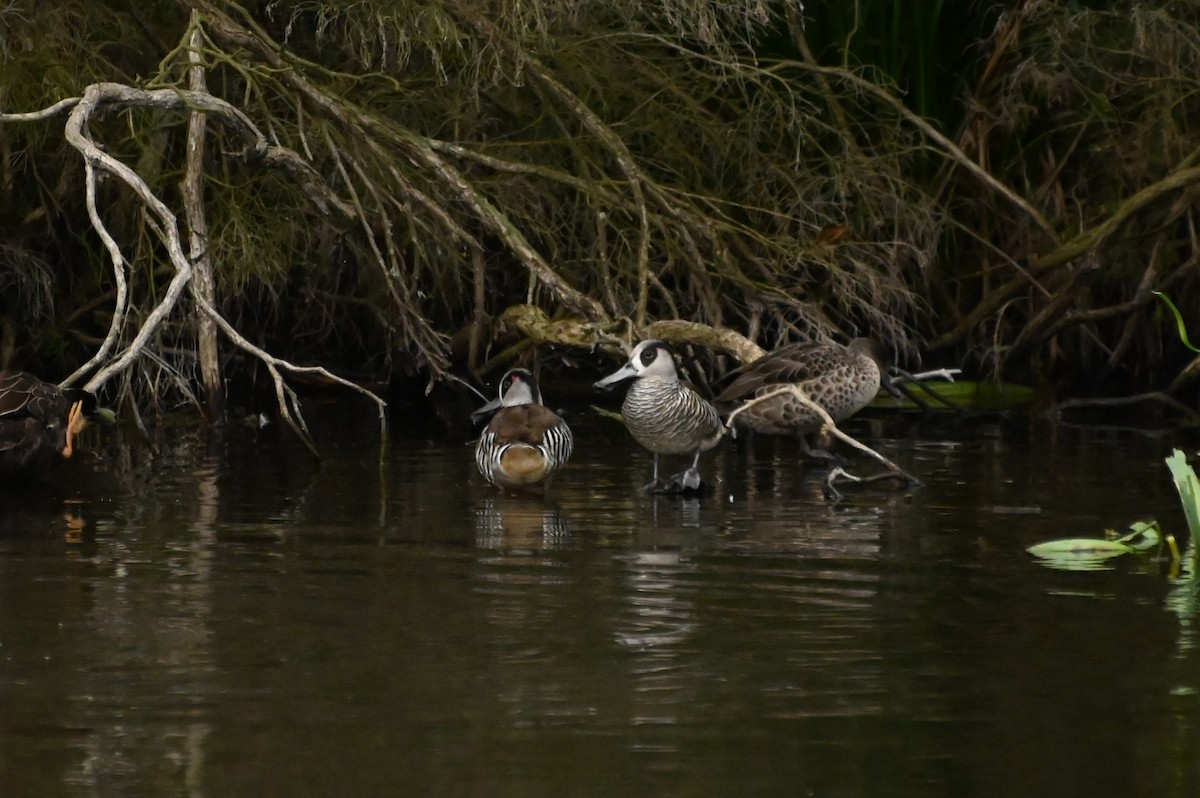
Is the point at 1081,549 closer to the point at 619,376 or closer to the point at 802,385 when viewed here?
the point at 619,376

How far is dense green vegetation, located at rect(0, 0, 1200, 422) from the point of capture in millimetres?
11422

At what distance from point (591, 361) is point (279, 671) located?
28.1 ft

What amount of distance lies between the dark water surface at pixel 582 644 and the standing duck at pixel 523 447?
13cm

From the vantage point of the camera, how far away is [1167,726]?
18.0 ft

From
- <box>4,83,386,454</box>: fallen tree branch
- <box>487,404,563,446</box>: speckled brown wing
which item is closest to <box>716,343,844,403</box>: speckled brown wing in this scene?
<box>487,404,563,446</box>: speckled brown wing

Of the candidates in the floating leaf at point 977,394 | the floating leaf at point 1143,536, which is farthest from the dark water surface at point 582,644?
the floating leaf at point 977,394

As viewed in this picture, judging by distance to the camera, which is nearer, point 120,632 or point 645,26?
point 120,632

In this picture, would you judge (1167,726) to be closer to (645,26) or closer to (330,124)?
(330,124)

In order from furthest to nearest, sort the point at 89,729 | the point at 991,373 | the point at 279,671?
the point at 991,373
the point at 279,671
the point at 89,729

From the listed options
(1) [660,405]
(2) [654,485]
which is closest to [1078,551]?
(2) [654,485]

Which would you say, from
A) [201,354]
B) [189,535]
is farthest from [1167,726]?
[201,354]

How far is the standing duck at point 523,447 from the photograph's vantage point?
9781 millimetres

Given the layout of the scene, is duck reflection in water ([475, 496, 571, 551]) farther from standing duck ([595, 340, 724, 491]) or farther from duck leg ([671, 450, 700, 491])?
standing duck ([595, 340, 724, 491])

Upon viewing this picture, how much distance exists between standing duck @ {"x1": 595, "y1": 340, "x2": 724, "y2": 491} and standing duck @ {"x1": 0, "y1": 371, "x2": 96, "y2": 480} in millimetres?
2567
